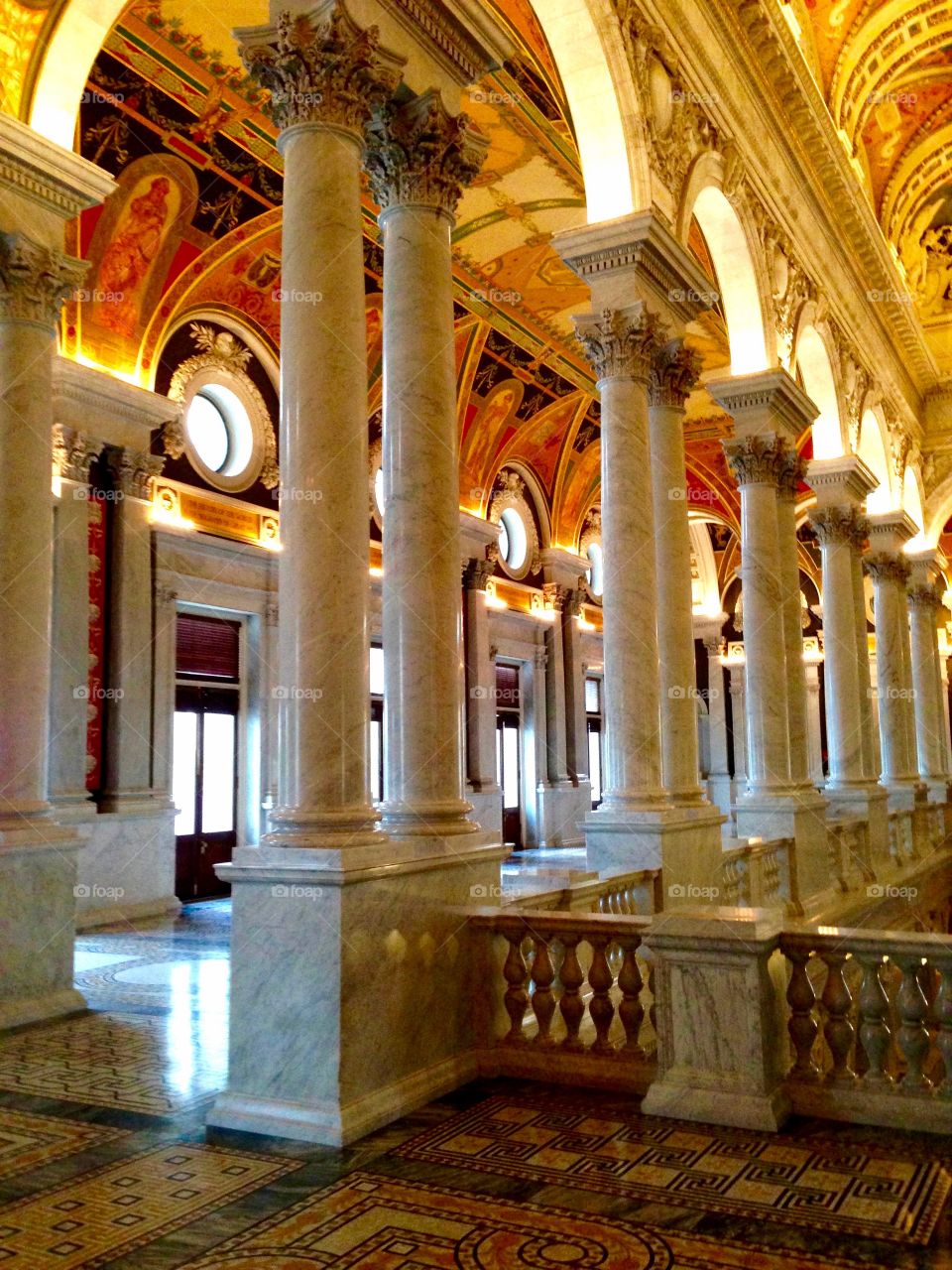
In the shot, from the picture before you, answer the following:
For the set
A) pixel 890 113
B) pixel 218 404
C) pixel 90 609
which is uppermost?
pixel 890 113

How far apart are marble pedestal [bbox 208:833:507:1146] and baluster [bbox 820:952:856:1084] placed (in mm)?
1808

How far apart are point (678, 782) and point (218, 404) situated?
857 centimetres

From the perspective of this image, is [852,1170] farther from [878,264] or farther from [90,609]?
[878,264]

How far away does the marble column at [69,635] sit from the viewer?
39.6 ft

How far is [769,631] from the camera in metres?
12.0

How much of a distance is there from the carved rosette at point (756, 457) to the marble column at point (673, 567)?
2.25 meters

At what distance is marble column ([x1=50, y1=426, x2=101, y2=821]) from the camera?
12070mm

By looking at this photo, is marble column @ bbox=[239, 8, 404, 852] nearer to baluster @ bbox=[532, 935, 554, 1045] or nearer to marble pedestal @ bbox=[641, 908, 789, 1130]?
baluster @ bbox=[532, 935, 554, 1045]

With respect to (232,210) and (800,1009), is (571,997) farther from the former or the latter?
(232,210)

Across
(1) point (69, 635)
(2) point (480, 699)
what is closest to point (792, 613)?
(2) point (480, 699)

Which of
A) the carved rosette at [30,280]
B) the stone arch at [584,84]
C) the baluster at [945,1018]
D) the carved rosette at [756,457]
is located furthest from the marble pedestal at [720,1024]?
the carved rosette at [756,457]

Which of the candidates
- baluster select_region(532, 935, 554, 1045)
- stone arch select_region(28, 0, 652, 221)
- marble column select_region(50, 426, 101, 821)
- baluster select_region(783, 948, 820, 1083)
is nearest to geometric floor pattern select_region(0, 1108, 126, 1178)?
baluster select_region(532, 935, 554, 1045)

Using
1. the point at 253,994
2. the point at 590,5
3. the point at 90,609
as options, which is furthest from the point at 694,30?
Answer: the point at 253,994

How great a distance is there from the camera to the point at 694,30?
10555 mm
